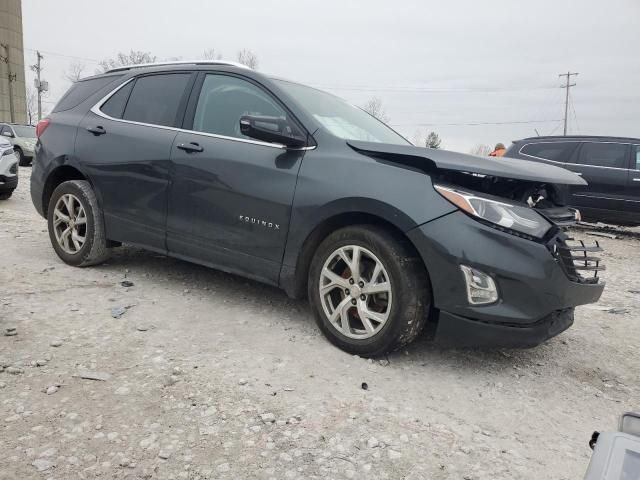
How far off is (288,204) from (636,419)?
7.44 feet

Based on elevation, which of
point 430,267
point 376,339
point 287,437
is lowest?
point 287,437

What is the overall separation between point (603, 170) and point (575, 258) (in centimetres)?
718

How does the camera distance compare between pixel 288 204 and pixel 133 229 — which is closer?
pixel 288 204

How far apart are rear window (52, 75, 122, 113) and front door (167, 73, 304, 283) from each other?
1.23 metres

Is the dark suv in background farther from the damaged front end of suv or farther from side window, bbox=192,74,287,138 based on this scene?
side window, bbox=192,74,287,138

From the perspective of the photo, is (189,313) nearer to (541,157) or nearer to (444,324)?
(444,324)

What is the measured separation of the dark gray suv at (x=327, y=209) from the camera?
104 inches

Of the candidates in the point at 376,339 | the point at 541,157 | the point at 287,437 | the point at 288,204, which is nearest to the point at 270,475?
the point at 287,437

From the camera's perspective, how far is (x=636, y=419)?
1.20 m

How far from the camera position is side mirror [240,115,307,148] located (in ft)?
10.0

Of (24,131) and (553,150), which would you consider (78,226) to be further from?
(24,131)

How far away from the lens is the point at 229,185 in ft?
11.1

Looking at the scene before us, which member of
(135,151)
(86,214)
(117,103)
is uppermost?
(117,103)

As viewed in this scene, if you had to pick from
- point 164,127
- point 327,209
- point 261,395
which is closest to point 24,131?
point 164,127
